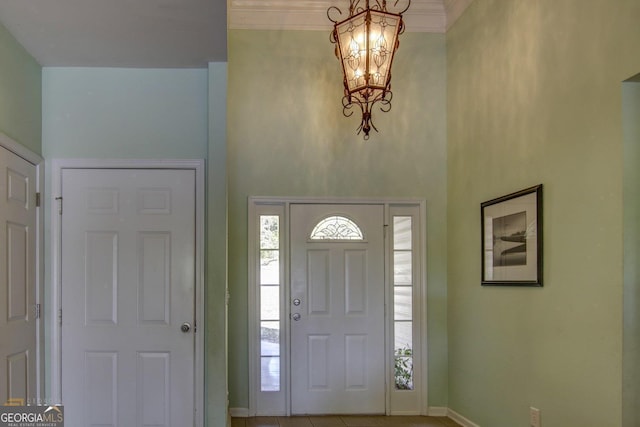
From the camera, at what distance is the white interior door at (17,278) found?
316 centimetres

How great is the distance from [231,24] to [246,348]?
2667 mm

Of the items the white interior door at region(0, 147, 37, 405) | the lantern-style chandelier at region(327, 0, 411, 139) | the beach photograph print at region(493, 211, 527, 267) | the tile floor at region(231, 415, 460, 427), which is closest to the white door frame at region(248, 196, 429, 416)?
the tile floor at region(231, 415, 460, 427)

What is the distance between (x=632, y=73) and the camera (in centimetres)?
279

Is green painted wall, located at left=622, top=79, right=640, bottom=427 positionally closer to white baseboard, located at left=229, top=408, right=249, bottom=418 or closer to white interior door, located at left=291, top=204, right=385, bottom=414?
white interior door, located at left=291, top=204, right=385, bottom=414

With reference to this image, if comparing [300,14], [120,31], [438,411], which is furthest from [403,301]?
[120,31]

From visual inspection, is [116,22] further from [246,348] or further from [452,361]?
[452,361]

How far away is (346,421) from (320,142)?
2.27 metres

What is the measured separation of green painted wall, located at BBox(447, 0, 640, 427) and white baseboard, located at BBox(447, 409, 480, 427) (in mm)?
46

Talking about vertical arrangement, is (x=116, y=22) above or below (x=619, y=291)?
above

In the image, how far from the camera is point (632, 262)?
9.36 feet

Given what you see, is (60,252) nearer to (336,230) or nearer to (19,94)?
(19,94)

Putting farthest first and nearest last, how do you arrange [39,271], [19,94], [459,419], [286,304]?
[286,304] → [459,419] → [39,271] → [19,94]

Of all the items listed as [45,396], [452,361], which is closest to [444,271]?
[452,361]

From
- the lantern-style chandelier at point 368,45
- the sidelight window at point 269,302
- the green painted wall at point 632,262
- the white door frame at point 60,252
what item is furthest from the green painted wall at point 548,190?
the white door frame at point 60,252
